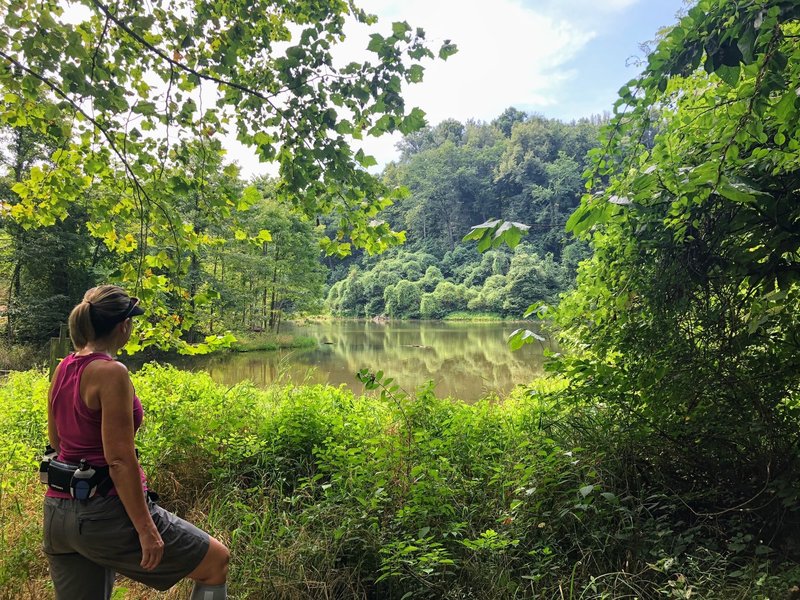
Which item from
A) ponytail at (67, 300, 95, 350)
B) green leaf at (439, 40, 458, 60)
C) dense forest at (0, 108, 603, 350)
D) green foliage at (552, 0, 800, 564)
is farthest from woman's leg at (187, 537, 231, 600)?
green leaf at (439, 40, 458, 60)

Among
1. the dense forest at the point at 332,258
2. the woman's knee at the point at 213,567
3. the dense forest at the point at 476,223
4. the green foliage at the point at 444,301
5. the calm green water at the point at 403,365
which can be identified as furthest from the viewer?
the green foliage at the point at 444,301

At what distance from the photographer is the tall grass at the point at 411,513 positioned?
2117 mm

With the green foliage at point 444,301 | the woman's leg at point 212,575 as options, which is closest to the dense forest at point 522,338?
the woman's leg at point 212,575

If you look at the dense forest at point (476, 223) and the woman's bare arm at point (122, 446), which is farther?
the dense forest at point (476, 223)

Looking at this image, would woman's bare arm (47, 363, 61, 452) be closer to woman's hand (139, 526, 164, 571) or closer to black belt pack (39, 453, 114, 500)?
black belt pack (39, 453, 114, 500)

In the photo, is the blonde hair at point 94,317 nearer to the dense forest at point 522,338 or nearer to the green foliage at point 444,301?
the dense forest at point 522,338

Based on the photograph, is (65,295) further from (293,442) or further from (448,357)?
(293,442)

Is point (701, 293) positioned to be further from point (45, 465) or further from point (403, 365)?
point (403, 365)

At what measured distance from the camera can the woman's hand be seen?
5.05 ft

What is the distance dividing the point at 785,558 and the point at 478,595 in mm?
1363

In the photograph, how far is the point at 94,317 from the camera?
1.62 meters

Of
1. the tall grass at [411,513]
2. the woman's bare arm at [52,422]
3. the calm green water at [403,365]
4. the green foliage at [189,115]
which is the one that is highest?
the green foliage at [189,115]

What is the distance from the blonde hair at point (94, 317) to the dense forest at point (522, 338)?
114 centimetres

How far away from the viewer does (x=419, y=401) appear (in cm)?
356
